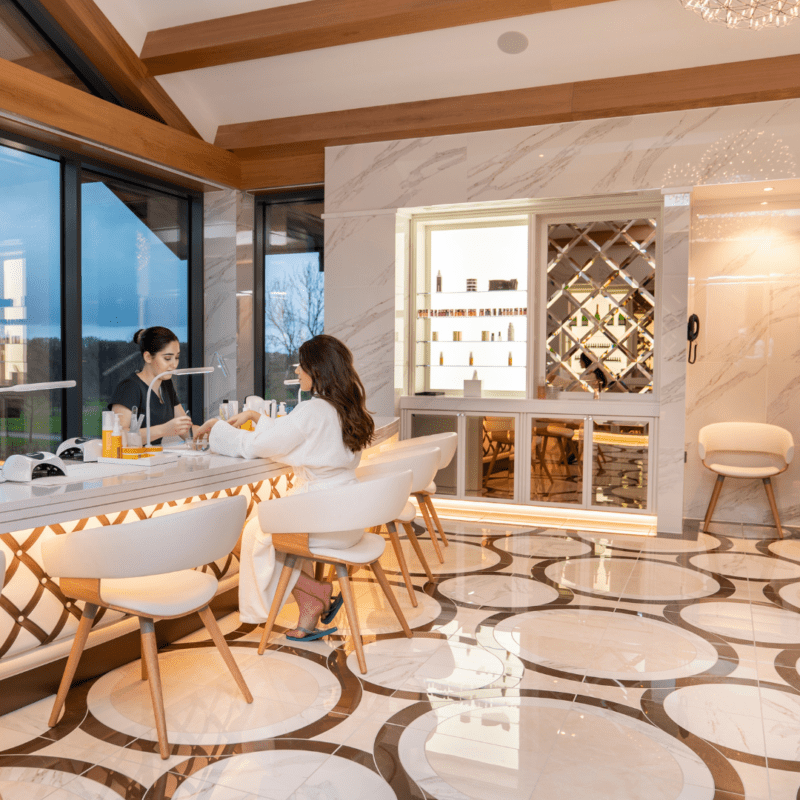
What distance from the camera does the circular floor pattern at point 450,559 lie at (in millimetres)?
4602

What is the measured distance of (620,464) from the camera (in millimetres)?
5844

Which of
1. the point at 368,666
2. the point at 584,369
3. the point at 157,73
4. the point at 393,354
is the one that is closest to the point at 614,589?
the point at 368,666

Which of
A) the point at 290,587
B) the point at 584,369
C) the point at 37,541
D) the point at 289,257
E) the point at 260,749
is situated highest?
the point at 289,257

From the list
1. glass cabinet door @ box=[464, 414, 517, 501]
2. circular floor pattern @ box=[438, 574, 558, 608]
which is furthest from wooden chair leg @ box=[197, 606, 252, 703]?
glass cabinet door @ box=[464, 414, 517, 501]

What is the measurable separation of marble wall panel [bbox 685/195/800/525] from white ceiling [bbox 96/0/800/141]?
1.44m

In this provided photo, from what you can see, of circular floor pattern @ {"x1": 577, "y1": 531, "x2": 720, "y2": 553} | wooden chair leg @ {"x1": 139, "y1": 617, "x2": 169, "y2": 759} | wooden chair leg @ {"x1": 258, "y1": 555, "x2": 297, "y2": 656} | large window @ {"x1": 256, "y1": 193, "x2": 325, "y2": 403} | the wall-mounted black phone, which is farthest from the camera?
large window @ {"x1": 256, "y1": 193, "x2": 325, "y2": 403}

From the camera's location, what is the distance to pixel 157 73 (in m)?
5.45

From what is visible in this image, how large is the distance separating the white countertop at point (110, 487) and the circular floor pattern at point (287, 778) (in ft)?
3.07

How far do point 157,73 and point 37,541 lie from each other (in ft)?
13.3

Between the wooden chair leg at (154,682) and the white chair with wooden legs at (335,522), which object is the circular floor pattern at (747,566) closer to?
the white chair with wooden legs at (335,522)

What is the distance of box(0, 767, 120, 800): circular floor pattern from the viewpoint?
2174 millimetres

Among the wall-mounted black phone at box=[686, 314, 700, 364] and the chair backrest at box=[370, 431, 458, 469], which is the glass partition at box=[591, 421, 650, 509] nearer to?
the wall-mounted black phone at box=[686, 314, 700, 364]

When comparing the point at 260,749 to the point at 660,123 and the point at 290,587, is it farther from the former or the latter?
the point at 660,123

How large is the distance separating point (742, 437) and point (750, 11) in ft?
11.3
